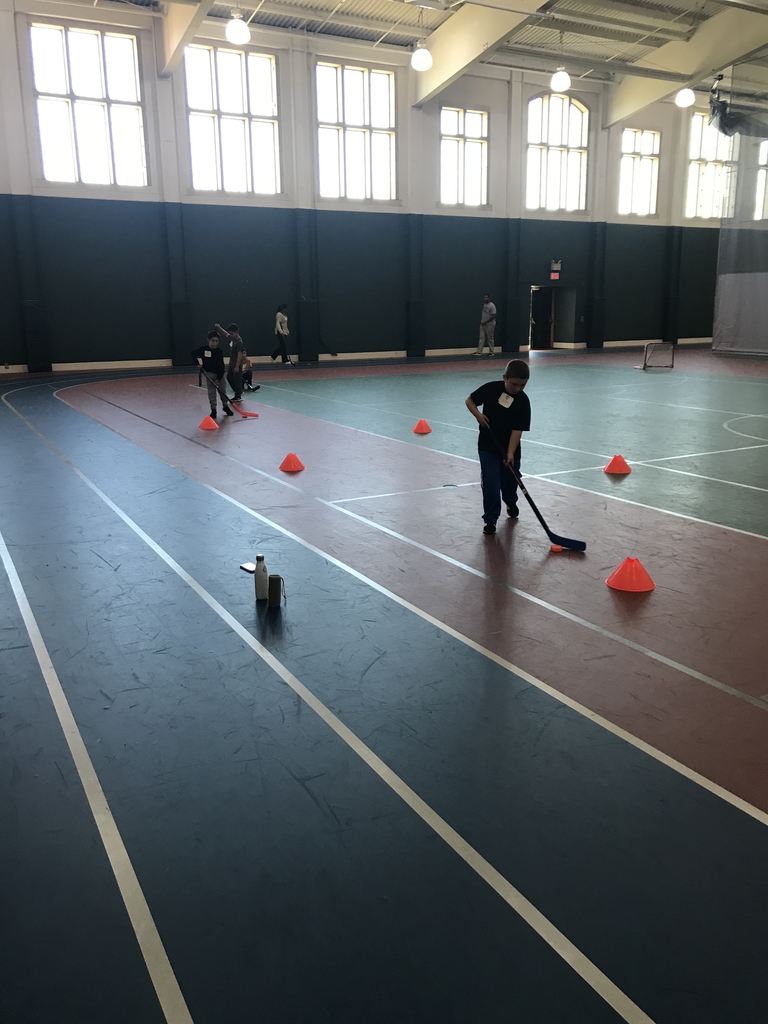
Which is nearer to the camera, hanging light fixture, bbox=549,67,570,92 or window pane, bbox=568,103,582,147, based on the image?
hanging light fixture, bbox=549,67,570,92

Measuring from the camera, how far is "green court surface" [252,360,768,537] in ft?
30.3

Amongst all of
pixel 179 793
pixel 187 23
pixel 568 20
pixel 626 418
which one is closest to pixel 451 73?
pixel 568 20

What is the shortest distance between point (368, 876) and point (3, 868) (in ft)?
4.61

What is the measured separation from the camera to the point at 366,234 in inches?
1107

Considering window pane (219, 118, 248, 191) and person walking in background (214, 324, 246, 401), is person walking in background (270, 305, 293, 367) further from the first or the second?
person walking in background (214, 324, 246, 401)

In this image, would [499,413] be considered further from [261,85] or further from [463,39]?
[261,85]

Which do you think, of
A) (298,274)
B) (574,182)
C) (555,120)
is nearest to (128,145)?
(298,274)

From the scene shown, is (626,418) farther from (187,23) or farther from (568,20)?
(568,20)

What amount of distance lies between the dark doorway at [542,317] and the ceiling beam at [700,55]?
289 inches

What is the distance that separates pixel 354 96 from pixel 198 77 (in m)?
5.29

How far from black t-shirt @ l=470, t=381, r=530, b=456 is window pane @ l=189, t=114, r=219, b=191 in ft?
69.3

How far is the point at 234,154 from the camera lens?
2564cm

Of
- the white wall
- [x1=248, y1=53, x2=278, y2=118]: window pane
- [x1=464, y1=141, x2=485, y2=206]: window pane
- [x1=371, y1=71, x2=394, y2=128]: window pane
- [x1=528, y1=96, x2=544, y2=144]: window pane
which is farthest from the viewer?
[x1=528, y1=96, x2=544, y2=144]: window pane

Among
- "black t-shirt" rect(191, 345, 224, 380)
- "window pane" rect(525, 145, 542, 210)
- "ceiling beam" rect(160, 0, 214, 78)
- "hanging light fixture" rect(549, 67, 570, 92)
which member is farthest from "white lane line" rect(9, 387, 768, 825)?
"window pane" rect(525, 145, 542, 210)
